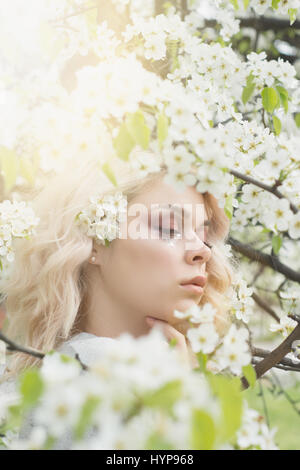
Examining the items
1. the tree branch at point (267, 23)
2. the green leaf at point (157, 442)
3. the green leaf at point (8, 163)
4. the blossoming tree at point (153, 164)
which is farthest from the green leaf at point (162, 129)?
the tree branch at point (267, 23)

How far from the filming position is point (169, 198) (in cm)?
185

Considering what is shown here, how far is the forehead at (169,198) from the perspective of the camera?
1839 millimetres

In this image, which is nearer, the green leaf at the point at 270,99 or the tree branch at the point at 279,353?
the tree branch at the point at 279,353

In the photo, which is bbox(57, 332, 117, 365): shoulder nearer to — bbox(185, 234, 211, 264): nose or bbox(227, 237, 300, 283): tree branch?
bbox(185, 234, 211, 264): nose

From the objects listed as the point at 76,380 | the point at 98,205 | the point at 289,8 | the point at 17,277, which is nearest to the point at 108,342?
the point at 98,205

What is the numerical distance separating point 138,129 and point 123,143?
41 mm

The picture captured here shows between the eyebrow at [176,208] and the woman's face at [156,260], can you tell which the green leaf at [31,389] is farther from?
the eyebrow at [176,208]

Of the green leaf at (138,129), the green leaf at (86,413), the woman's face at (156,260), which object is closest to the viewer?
the green leaf at (86,413)

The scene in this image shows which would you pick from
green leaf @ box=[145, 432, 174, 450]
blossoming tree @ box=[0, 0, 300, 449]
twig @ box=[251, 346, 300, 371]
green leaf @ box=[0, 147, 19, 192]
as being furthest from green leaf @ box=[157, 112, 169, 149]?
twig @ box=[251, 346, 300, 371]

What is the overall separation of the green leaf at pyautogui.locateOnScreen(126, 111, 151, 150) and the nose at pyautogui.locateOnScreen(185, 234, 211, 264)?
667 millimetres

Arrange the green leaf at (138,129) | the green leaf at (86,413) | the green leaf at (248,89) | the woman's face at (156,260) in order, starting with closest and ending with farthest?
the green leaf at (86,413)
the green leaf at (138,129)
the woman's face at (156,260)
the green leaf at (248,89)

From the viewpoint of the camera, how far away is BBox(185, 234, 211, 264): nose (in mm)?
1738

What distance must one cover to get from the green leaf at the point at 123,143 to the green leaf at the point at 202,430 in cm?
55

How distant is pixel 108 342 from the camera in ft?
5.28
